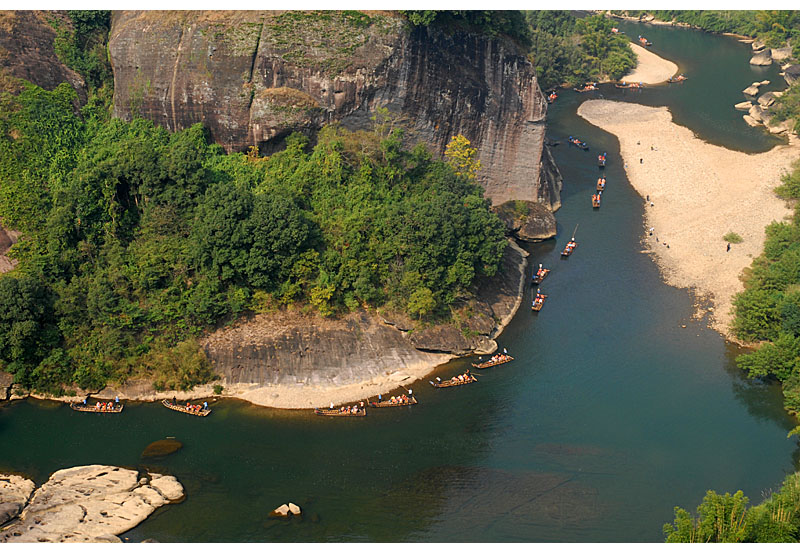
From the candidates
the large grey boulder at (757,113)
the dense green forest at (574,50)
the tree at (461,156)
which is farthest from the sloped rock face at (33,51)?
the large grey boulder at (757,113)

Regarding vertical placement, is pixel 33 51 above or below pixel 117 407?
above

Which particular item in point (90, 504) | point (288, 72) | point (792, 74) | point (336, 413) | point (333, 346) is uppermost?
point (792, 74)

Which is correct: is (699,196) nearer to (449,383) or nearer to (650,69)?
(449,383)

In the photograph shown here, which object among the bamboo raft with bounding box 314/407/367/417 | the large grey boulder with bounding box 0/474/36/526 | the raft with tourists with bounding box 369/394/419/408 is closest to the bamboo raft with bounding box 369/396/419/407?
the raft with tourists with bounding box 369/394/419/408

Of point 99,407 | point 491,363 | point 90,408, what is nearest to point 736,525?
point 491,363

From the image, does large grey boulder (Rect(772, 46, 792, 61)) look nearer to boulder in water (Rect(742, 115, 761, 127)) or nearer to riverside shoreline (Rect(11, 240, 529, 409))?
boulder in water (Rect(742, 115, 761, 127))

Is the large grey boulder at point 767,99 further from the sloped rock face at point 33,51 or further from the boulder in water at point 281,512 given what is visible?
the boulder in water at point 281,512
